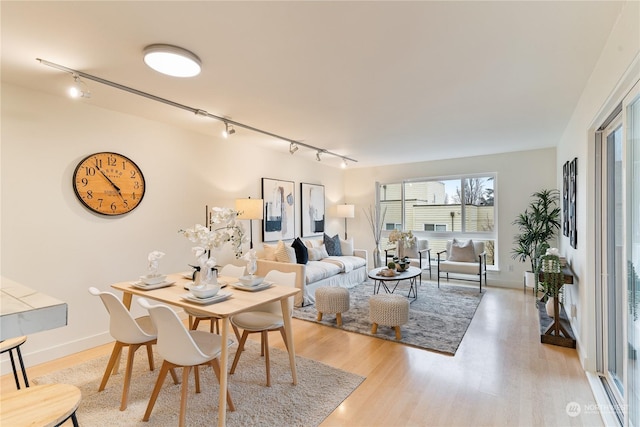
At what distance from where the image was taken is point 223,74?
2.49 m

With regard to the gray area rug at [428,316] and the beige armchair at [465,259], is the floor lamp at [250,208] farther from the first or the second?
the beige armchair at [465,259]

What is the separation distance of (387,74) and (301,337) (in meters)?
2.81

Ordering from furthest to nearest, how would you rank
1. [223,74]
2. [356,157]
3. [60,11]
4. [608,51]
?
1. [356,157]
2. [223,74]
3. [608,51]
4. [60,11]

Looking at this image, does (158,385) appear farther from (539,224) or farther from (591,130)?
(539,224)

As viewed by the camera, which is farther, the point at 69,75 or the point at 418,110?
the point at 418,110

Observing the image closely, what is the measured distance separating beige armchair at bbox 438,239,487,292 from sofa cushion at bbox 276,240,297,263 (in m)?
2.75

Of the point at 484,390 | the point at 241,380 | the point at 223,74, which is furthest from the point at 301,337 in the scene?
the point at 223,74

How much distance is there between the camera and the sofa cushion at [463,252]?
5.72 meters

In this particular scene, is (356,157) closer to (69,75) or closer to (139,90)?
(139,90)

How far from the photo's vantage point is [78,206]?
3.09 m

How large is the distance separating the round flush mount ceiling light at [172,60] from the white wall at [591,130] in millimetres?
2601

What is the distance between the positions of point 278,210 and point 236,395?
11.4ft

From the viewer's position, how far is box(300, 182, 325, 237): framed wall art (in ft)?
20.0

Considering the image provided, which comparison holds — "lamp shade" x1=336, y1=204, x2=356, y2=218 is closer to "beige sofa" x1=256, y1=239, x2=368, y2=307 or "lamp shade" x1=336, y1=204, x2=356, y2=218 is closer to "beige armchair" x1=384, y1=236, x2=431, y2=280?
"beige sofa" x1=256, y1=239, x2=368, y2=307
